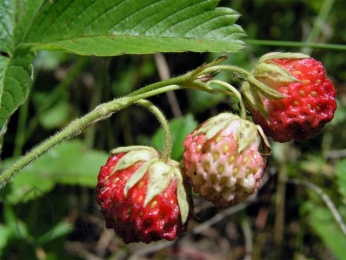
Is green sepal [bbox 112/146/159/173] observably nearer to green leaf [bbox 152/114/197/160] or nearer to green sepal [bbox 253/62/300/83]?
green sepal [bbox 253/62/300/83]

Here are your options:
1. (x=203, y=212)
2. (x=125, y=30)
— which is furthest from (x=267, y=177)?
(x=125, y=30)

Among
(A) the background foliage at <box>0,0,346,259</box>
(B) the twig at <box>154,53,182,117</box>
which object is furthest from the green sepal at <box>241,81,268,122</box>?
(B) the twig at <box>154,53,182,117</box>

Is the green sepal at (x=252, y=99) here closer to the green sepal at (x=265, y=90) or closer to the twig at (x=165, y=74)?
the green sepal at (x=265, y=90)

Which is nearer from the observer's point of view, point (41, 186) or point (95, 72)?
point (41, 186)

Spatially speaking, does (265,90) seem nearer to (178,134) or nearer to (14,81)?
(14,81)

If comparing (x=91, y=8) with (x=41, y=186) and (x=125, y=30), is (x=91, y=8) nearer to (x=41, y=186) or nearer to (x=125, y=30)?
(x=125, y=30)

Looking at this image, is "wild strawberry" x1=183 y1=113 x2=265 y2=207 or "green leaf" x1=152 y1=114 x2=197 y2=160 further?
"green leaf" x1=152 y1=114 x2=197 y2=160
